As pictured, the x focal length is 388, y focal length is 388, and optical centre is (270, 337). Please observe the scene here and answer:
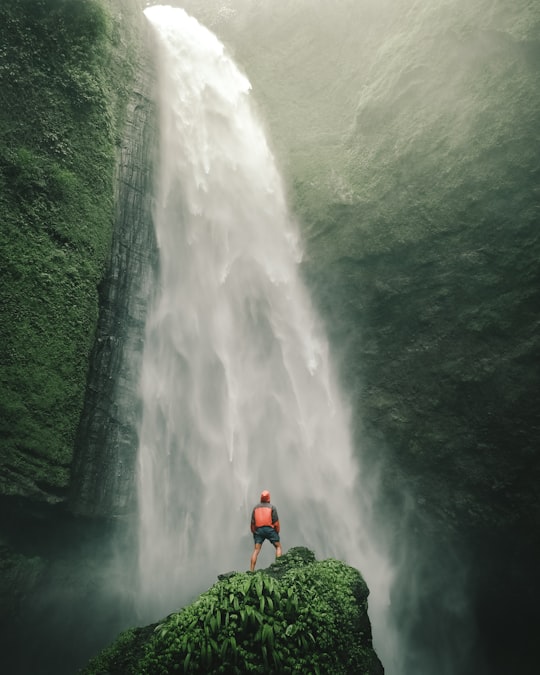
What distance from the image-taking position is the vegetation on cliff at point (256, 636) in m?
4.09

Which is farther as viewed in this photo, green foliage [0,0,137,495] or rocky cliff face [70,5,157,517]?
rocky cliff face [70,5,157,517]

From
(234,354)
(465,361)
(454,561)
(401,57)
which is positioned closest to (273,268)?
(234,354)

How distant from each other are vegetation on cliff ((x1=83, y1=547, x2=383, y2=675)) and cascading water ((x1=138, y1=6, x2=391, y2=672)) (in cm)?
457

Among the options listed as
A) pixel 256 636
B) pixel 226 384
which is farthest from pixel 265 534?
pixel 226 384

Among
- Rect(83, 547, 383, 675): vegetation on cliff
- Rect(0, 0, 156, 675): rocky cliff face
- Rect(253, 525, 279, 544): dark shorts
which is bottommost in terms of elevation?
Rect(83, 547, 383, 675): vegetation on cliff

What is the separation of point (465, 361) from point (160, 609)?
352 inches

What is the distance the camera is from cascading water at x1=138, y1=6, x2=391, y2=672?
9.49 meters

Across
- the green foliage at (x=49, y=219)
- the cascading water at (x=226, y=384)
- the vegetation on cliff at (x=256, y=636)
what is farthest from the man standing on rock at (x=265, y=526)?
the green foliage at (x=49, y=219)

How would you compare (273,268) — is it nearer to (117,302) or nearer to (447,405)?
(117,302)

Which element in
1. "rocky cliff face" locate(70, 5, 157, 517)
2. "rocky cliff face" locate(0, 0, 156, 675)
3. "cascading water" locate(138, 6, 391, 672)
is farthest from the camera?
"cascading water" locate(138, 6, 391, 672)

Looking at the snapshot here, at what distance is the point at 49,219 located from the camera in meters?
7.95

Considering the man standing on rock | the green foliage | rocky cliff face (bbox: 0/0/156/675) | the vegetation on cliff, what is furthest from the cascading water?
the vegetation on cliff

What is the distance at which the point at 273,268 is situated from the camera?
40.0 feet

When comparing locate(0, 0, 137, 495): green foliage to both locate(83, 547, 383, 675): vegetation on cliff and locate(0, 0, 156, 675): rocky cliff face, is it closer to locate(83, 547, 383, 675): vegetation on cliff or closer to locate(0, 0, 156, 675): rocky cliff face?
locate(0, 0, 156, 675): rocky cliff face
